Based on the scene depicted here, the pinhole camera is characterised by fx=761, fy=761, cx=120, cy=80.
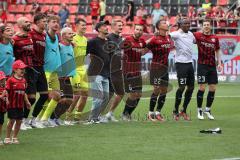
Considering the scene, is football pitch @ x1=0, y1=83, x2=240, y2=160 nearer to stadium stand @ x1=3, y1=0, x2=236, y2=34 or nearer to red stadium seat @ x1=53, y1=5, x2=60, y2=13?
stadium stand @ x1=3, y1=0, x2=236, y2=34

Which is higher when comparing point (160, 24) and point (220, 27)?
point (160, 24)

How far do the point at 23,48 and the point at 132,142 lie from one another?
10.5ft

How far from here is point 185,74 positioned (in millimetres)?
17656

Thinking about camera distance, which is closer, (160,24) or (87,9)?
(160,24)

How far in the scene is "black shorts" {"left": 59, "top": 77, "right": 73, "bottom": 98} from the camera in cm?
1647

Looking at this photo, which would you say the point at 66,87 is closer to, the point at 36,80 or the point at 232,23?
the point at 36,80

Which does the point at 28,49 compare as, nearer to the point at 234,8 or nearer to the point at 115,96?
the point at 115,96

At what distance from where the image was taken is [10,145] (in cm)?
Result: 1297

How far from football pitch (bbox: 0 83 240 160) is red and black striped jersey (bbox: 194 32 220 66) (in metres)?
1.38

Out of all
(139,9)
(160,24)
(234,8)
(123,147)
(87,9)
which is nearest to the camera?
(123,147)

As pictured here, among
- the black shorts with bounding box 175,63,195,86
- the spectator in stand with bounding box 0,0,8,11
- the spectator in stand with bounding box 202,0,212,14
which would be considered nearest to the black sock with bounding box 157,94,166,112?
the black shorts with bounding box 175,63,195,86

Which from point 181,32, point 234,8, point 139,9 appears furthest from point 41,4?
point 181,32

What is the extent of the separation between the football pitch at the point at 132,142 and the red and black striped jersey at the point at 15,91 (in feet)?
2.36

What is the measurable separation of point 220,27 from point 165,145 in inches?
742
